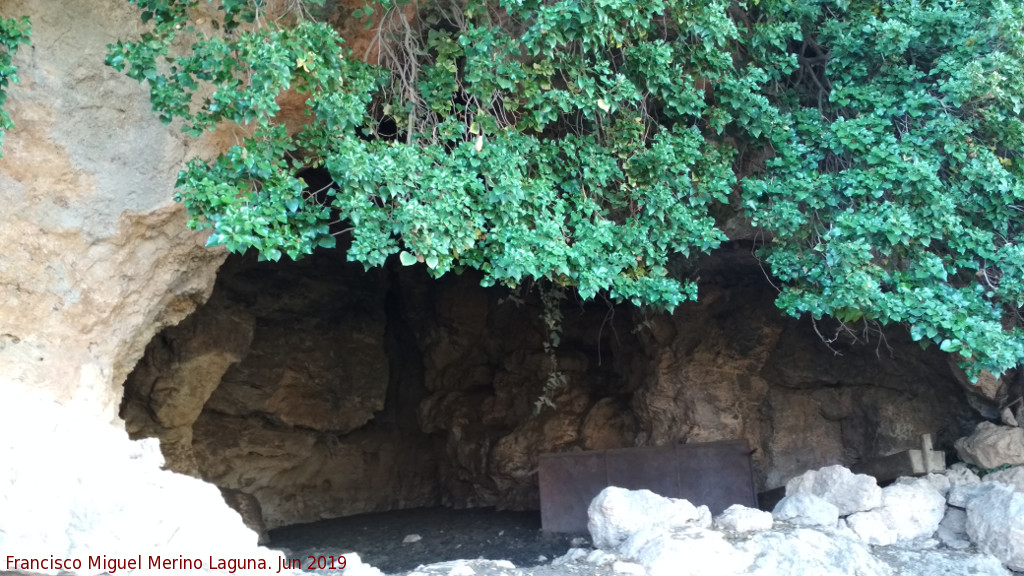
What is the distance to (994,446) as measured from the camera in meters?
6.07

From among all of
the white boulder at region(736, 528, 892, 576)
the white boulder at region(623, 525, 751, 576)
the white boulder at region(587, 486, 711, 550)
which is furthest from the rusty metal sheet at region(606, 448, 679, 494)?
the white boulder at region(623, 525, 751, 576)

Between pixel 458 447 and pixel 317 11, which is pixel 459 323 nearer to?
pixel 458 447

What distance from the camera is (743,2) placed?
5.25 metres

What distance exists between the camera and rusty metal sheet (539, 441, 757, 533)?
22.3 feet

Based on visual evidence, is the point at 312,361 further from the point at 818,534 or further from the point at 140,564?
the point at 140,564

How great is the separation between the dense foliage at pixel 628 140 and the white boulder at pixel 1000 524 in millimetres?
833

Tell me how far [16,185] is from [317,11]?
1838 mm

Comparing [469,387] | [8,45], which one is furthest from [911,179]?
[469,387]

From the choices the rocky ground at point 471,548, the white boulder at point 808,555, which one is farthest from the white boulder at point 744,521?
the rocky ground at point 471,548

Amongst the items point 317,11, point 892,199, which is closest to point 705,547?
point 892,199

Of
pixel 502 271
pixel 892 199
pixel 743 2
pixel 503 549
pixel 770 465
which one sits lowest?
pixel 503 549

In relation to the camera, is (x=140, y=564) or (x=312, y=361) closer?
(x=140, y=564)

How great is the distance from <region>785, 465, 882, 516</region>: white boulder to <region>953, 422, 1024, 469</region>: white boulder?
49.9 inches

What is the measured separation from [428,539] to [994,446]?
4.56m
